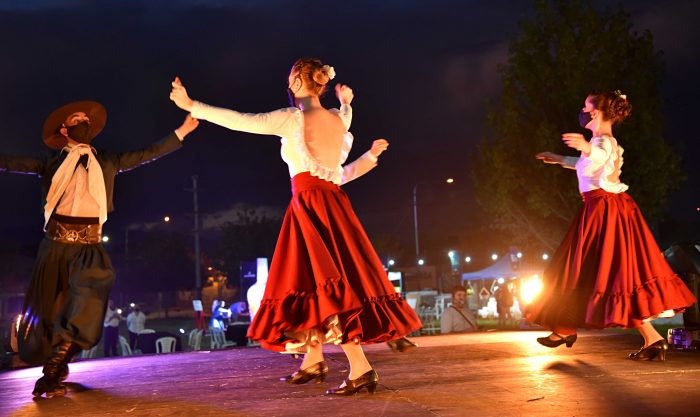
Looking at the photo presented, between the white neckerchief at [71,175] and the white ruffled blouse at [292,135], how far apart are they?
1087 millimetres

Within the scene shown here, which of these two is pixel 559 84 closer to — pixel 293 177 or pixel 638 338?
pixel 638 338

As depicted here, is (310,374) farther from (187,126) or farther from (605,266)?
(605,266)

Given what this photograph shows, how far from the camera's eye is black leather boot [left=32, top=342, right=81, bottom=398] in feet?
14.0

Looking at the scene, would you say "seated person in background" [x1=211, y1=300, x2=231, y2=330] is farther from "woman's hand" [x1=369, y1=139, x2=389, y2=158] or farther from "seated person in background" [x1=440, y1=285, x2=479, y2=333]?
"woman's hand" [x1=369, y1=139, x2=389, y2=158]

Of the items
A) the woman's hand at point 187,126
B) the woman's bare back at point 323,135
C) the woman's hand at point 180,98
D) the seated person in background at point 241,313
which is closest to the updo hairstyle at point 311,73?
the woman's bare back at point 323,135

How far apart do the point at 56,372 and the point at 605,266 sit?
3.79 meters

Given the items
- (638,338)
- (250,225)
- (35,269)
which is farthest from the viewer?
(250,225)

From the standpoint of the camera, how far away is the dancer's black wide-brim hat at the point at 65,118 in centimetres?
488

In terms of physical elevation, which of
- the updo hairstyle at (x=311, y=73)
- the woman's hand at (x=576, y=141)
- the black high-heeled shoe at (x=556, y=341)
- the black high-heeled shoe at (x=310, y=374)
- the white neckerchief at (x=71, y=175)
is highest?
the updo hairstyle at (x=311, y=73)

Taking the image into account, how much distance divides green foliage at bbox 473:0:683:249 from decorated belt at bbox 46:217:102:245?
17390mm

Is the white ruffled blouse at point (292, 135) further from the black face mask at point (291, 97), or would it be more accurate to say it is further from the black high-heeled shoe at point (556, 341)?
the black high-heeled shoe at point (556, 341)

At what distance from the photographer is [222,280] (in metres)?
84.8

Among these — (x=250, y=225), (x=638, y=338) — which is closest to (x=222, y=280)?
(x=250, y=225)

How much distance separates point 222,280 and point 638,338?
80745 millimetres
